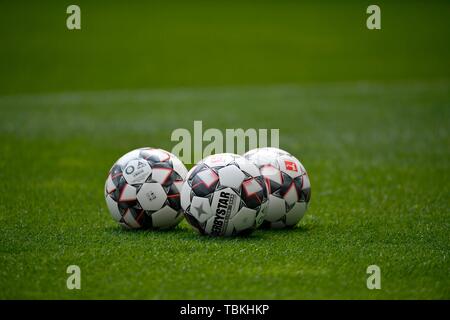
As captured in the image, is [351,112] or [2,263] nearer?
[2,263]

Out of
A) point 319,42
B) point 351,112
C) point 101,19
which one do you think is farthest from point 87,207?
point 101,19

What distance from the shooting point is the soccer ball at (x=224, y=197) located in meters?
9.62

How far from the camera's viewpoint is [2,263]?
8.78 meters

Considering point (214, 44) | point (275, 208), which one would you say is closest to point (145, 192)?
point (275, 208)

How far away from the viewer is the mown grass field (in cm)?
845

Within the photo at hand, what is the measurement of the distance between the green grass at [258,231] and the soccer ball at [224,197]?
23 cm

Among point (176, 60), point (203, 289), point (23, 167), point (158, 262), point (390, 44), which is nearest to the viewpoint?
point (203, 289)

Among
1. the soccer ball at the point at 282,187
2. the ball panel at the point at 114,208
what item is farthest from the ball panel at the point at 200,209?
the ball panel at the point at 114,208

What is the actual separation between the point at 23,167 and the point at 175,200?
26.5 feet

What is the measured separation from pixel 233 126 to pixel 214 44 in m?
32.2

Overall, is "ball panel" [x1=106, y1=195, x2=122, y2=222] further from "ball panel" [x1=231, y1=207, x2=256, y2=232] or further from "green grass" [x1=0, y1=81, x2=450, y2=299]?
"ball panel" [x1=231, y1=207, x2=256, y2=232]

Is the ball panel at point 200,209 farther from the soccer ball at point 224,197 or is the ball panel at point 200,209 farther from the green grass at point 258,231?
the green grass at point 258,231

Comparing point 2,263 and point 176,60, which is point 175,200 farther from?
point 176,60

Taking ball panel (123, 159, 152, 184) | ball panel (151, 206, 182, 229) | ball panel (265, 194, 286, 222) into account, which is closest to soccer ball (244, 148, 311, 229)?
ball panel (265, 194, 286, 222)
